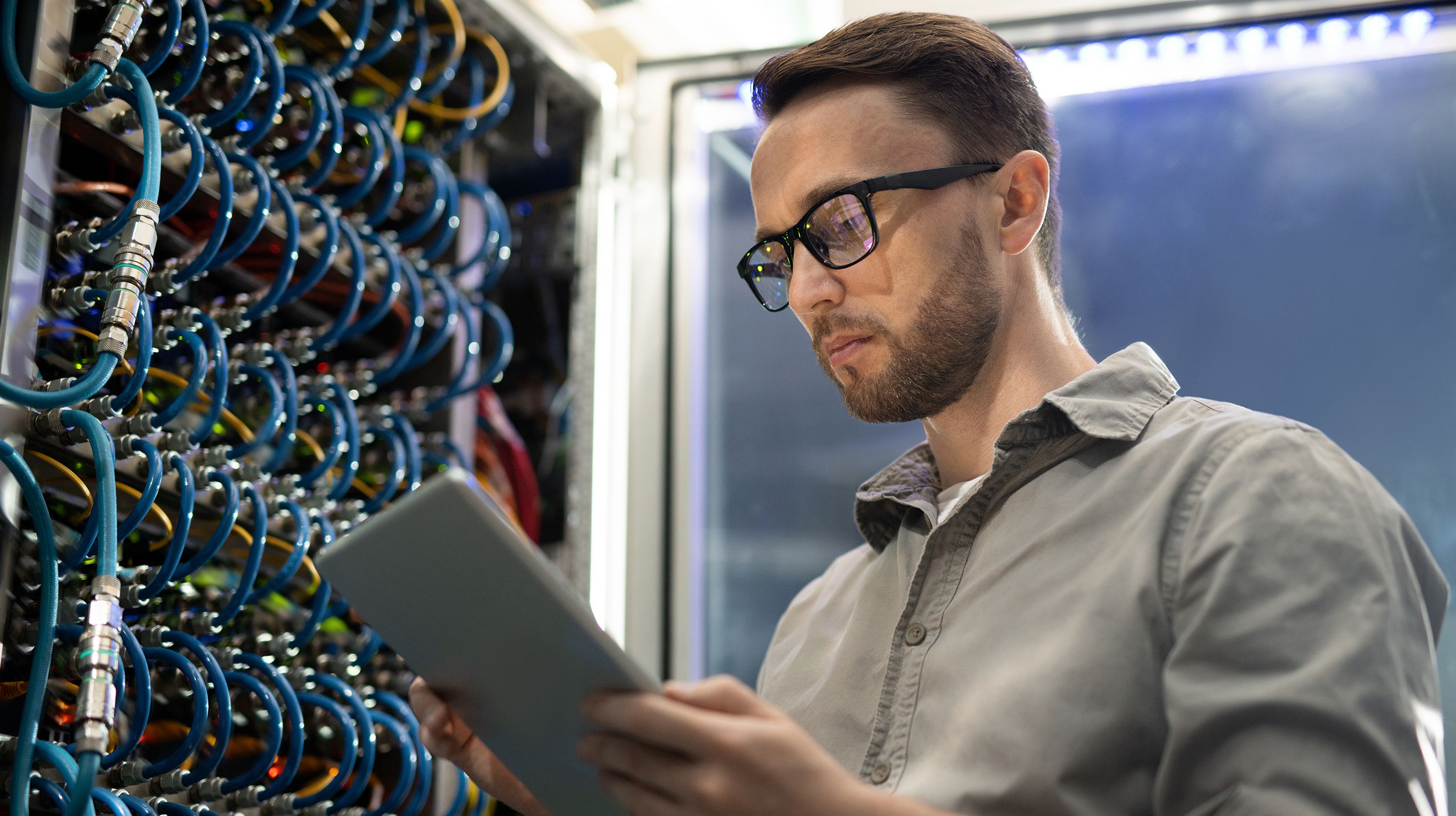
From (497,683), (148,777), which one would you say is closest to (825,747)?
(497,683)

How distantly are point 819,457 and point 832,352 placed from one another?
0.61 meters

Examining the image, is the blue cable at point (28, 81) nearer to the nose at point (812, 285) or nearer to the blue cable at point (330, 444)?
the blue cable at point (330, 444)

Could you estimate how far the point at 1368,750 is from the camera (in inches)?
31.0

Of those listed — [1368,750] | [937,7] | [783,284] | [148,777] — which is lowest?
[148,777]

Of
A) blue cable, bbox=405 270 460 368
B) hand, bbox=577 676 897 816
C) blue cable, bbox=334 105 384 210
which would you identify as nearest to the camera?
hand, bbox=577 676 897 816

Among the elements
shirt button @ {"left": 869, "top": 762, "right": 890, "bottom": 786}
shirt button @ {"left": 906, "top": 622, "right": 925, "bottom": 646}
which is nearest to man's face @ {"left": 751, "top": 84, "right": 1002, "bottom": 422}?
shirt button @ {"left": 906, "top": 622, "right": 925, "bottom": 646}

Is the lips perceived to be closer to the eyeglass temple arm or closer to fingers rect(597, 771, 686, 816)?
the eyeglass temple arm

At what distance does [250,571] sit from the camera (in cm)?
126

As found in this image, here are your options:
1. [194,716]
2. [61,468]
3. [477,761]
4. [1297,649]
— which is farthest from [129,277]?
[1297,649]

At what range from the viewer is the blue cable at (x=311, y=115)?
4.64ft

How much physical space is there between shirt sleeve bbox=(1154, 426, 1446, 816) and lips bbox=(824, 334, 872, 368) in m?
0.41

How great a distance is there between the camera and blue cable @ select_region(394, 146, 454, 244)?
5.37ft

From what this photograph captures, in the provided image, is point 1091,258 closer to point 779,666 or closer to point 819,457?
point 819,457

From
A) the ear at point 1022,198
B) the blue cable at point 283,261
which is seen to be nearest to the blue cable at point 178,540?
the blue cable at point 283,261
